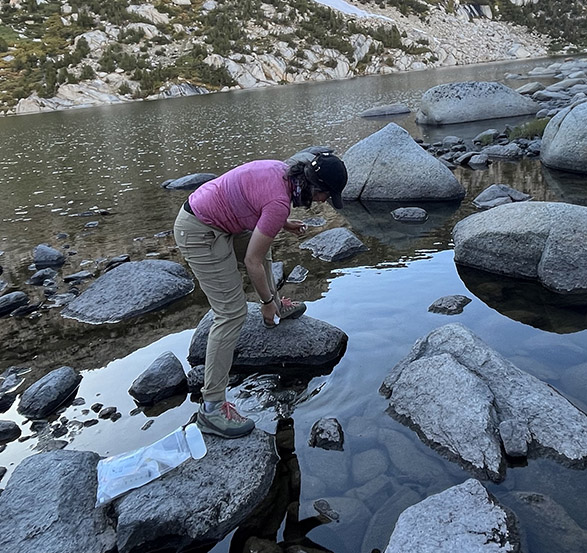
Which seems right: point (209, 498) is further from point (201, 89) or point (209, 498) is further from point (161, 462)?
point (201, 89)

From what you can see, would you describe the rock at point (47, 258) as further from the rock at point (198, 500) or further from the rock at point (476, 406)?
the rock at point (476, 406)

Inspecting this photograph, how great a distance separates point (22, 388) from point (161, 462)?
3.16 metres

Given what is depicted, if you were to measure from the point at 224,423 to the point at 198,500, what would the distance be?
0.90m

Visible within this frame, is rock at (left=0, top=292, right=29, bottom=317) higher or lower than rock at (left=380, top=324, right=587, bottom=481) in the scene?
lower

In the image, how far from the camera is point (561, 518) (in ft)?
14.1

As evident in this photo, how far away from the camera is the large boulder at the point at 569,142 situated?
14.9 m

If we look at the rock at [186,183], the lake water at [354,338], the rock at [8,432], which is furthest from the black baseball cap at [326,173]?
the rock at [186,183]

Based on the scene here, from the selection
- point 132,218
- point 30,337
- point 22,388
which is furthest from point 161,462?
point 132,218

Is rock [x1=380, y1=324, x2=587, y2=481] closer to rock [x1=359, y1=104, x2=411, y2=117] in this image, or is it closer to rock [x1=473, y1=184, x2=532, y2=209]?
rock [x1=473, y1=184, x2=532, y2=209]

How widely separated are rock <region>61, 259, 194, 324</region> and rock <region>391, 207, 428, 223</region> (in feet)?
18.6

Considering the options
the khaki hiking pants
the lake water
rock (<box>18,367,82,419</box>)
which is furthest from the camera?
rock (<box>18,367,82,419</box>)

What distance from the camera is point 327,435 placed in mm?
5504

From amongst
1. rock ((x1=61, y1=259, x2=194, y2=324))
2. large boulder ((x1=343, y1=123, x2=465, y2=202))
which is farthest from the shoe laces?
large boulder ((x1=343, y1=123, x2=465, y2=202))

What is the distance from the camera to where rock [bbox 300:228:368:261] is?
35.6 feet
